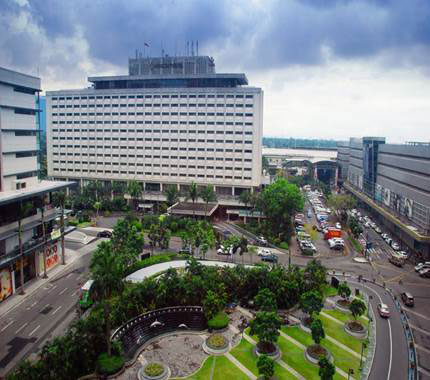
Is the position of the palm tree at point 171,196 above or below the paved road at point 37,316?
above

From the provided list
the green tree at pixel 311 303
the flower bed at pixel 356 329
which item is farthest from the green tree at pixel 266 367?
the flower bed at pixel 356 329

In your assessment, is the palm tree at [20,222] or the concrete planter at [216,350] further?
the palm tree at [20,222]

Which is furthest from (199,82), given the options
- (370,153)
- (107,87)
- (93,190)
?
(370,153)

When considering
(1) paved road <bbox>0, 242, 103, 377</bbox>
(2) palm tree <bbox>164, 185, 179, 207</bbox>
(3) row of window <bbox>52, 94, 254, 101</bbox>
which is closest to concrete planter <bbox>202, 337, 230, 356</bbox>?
(1) paved road <bbox>0, 242, 103, 377</bbox>

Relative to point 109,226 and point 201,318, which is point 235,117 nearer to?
point 109,226

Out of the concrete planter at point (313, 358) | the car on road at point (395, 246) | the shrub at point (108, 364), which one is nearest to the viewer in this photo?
the shrub at point (108, 364)

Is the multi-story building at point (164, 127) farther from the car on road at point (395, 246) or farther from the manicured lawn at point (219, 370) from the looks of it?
the manicured lawn at point (219, 370)
